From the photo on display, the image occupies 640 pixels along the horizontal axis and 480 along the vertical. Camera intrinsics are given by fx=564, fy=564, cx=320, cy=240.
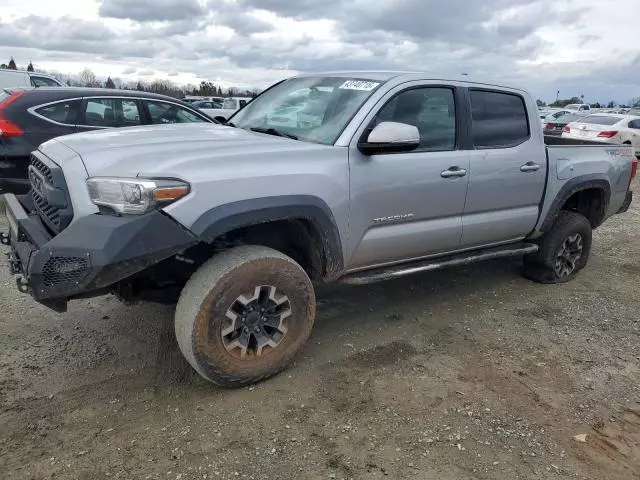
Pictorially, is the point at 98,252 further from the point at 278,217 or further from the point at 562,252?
the point at 562,252

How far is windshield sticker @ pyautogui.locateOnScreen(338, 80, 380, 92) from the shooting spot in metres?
3.91

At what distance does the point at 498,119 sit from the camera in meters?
4.62

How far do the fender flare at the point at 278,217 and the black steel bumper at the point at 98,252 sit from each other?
125mm

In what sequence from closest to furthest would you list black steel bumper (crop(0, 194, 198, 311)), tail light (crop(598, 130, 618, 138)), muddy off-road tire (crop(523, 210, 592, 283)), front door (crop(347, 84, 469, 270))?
black steel bumper (crop(0, 194, 198, 311)), front door (crop(347, 84, 469, 270)), muddy off-road tire (crop(523, 210, 592, 283)), tail light (crop(598, 130, 618, 138))

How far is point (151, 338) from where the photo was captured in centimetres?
403

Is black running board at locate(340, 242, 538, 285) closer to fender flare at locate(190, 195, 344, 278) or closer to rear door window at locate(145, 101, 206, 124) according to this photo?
fender flare at locate(190, 195, 344, 278)

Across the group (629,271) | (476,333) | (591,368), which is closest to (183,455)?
(476,333)

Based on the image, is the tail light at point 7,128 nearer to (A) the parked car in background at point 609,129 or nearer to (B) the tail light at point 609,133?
(A) the parked car in background at point 609,129

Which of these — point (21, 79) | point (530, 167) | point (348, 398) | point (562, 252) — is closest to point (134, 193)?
point (348, 398)

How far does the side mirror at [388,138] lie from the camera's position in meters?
3.50

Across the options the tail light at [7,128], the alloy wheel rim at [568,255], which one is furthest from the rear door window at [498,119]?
the tail light at [7,128]

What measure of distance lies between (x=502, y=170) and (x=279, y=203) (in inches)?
83.7

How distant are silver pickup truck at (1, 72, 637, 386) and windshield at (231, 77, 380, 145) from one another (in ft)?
0.05

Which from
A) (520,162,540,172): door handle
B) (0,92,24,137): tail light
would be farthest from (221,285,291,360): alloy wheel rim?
(0,92,24,137): tail light
